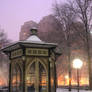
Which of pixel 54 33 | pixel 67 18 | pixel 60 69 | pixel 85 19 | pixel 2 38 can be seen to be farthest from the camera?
pixel 60 69

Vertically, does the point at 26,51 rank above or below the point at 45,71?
above

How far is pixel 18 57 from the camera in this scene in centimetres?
1477

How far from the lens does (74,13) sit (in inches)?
1207

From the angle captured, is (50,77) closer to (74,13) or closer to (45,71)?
(45,71)

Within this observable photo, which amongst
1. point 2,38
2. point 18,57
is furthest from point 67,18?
point 2,38

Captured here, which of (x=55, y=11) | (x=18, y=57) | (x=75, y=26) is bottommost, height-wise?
(x=18, y=57)

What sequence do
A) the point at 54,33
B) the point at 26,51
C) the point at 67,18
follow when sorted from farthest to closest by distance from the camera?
the point at 54,33 → the point at 67,18 → the point at 26,51

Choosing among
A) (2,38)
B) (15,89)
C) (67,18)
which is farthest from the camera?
(2,38)

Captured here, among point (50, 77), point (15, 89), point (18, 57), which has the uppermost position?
point (18, 57)

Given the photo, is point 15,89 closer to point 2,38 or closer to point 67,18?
point 67,18

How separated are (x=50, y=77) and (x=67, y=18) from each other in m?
18.5

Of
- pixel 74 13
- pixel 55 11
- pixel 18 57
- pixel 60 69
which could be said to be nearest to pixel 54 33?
pixel 55 11

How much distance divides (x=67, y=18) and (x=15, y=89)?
18946mm

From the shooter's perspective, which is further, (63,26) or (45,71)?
(63,26)
